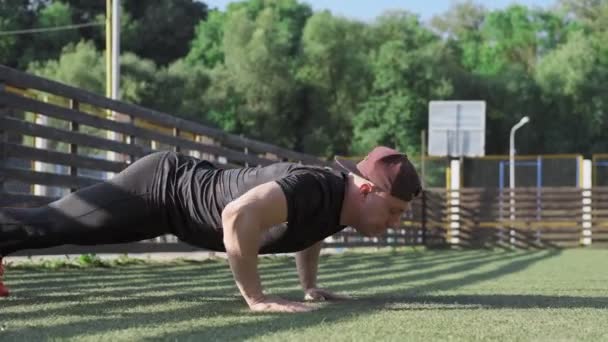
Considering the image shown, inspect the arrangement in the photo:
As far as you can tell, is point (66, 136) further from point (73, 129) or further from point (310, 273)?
point (310, 273)

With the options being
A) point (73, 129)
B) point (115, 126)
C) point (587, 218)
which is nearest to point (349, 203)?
point (73, 129)

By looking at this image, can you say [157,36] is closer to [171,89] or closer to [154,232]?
[171,89]

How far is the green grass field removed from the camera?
2.74m

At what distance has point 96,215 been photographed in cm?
360

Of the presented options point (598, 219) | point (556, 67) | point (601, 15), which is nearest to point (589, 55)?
point (556, 67)

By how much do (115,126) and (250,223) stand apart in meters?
4.85

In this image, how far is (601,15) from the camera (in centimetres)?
4578

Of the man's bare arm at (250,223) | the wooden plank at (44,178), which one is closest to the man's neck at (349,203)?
the man's bare arm at (250,223)

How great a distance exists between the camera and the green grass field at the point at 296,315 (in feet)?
9.00

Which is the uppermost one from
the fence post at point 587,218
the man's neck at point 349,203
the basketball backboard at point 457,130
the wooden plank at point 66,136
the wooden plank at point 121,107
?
the basketball backboard at point 457,130

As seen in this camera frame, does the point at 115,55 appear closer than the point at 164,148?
No

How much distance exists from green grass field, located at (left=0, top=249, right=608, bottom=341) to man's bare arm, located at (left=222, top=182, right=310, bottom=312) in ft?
0.50

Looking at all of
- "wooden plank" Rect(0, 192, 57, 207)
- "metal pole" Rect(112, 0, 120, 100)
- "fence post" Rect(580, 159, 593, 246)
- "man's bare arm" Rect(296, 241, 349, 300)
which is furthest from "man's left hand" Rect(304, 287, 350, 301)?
"fence post" Rect(580, 159, 593, 246)

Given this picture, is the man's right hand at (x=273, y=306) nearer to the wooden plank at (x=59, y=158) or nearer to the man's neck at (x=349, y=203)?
the man's neck at (x=349, y=203)
